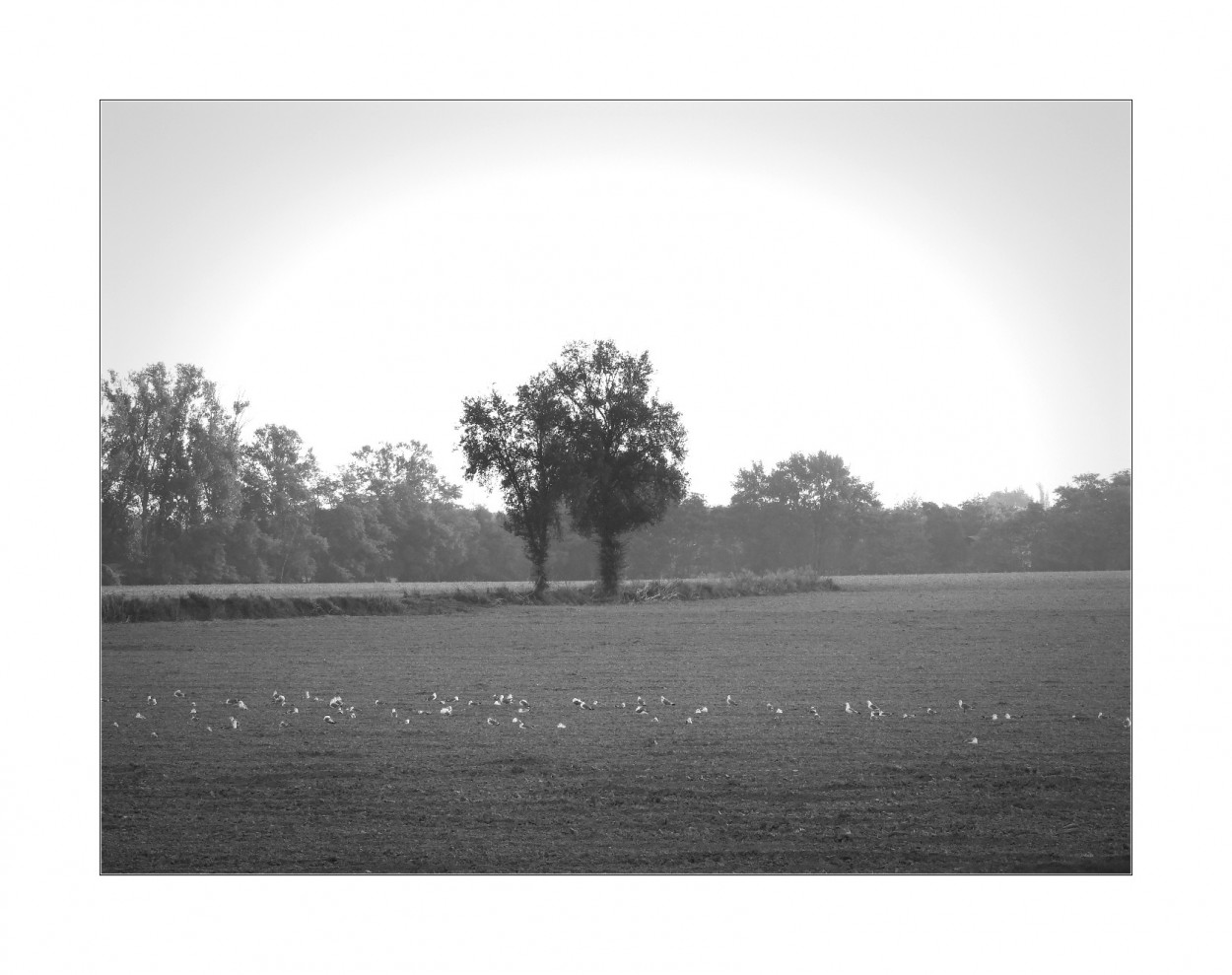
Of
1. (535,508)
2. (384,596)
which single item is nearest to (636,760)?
(535,508)

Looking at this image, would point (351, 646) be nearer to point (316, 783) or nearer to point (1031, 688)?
point (316, 783)

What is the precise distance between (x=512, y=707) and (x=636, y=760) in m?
2.55

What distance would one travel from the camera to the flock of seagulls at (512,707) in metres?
9.95

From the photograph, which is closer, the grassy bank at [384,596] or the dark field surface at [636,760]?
the dark field surface at [636,760]

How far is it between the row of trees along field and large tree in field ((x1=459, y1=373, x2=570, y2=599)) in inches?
1.7

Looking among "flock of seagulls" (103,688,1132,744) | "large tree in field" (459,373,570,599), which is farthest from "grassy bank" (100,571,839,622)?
"flock of seagulls" (103,688,1132,744)

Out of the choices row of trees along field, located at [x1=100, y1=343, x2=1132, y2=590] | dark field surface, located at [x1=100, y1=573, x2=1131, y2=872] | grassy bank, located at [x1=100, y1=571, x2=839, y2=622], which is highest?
row of trees along field, located at [x1=100, y1=343, x2=1132, y2=590]

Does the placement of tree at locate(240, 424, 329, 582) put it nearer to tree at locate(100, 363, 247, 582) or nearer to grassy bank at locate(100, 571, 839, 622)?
tree at locate(100, 363, 247, 582)

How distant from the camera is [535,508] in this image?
17234 millimetres

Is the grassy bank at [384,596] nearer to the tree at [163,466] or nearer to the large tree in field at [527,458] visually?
the tree at [163,466]

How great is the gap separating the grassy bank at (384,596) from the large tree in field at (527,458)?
131cm

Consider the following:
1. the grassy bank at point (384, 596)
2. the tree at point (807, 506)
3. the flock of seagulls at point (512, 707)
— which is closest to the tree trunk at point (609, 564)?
the grassy bank at point (384, 596)

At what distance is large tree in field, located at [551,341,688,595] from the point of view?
55.0ft

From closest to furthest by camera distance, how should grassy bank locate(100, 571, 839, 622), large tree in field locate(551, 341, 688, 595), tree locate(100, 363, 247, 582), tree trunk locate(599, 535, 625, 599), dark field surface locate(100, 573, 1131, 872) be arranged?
1. dark field surface locate(100, 573, 1131, 872)
2. tree locate(100, 363, 247, 582)
3. grassy bank locate(100, 571, 839, 622)
4. large tree in field locate(551, 341, 688, 595)
5. tree trunk locate(599, 535, 625, 599)
